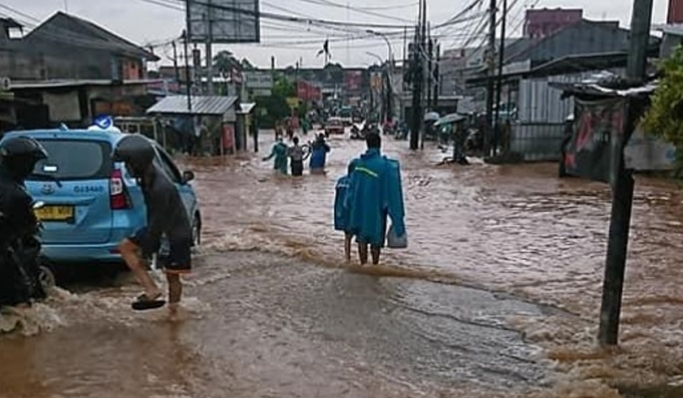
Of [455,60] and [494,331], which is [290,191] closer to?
[494,331]

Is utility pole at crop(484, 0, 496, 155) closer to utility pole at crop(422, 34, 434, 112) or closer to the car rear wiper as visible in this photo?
utility pole at crop(422, 34, 434, 112)

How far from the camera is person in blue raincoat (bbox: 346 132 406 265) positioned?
9219 mm

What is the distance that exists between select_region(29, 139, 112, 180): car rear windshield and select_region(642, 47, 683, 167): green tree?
17.1 feet

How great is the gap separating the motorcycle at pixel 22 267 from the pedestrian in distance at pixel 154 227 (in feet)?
2.32

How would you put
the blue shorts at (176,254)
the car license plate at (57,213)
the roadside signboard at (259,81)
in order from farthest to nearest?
the roadside signboard at (259,81) < the car license plate at (57,213) < the blue shorts at (176,254)

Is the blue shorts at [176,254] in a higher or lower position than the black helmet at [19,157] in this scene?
lower

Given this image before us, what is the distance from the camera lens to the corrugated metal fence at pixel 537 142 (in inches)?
1214

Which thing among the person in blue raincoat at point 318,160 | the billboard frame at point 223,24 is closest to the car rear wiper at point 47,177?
the person in blue raincoat at point 318,160

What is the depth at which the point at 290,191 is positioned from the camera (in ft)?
A: 71.9

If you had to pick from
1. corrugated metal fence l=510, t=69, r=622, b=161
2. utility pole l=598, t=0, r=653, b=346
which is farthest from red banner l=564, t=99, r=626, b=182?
corrugated metal fence l=510, t=69, r=622, b=161

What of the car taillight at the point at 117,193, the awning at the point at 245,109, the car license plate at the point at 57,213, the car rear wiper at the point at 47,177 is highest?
the car rear wiper at the point at 47,177

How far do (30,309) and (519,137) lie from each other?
26260mm

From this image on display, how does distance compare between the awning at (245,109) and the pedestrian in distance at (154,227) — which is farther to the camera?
the awning at (245,109)

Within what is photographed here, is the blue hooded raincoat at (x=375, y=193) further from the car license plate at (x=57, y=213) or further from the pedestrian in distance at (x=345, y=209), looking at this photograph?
the car license plate at (x=57, y=213)
